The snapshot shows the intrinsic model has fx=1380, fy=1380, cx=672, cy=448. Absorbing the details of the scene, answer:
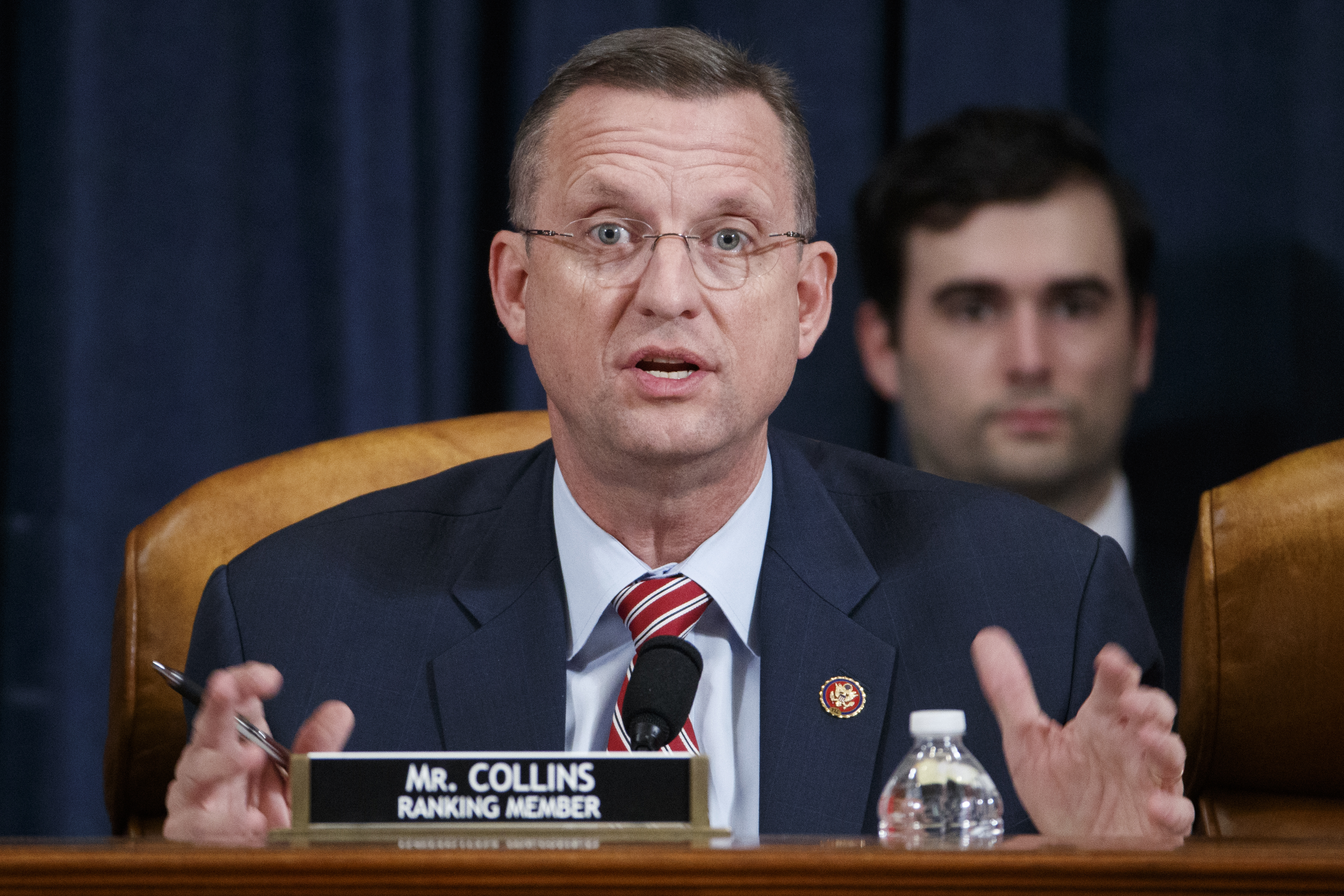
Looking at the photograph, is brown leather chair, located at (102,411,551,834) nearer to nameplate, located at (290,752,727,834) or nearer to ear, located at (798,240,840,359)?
ear, located at (798,240,840,359)

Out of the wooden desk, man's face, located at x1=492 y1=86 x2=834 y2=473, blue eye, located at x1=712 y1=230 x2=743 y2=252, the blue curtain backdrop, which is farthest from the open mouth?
the blue curtain backdrop

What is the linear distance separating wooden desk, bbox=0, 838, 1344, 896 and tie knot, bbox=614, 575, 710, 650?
708mm

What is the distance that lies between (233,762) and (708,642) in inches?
22.5

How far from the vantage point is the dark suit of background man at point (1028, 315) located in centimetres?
251

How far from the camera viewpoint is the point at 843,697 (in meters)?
1.52

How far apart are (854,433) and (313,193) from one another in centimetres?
116

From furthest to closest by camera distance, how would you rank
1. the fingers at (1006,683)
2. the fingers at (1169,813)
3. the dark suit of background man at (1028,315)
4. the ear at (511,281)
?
the dark suit of background man at (1028,315)
the ear at (511,281)
the fingers at (1006,683)
the fingers at (1169,813)

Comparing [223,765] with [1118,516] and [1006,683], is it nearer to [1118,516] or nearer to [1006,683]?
[1006,683]

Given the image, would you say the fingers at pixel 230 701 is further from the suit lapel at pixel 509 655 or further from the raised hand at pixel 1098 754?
the raised hand at pixel 1098 754

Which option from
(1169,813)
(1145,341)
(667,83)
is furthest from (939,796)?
(1145,341)

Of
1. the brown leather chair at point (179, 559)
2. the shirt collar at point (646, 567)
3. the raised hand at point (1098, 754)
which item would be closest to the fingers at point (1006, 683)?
the raised hand at point (1098, 754)

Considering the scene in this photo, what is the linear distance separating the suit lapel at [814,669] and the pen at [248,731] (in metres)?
0.51

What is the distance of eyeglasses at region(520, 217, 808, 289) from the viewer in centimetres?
161

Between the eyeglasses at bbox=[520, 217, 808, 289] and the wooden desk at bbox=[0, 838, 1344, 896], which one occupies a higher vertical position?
the eyeglasses at bbox=[520, 217, 808, 289]
